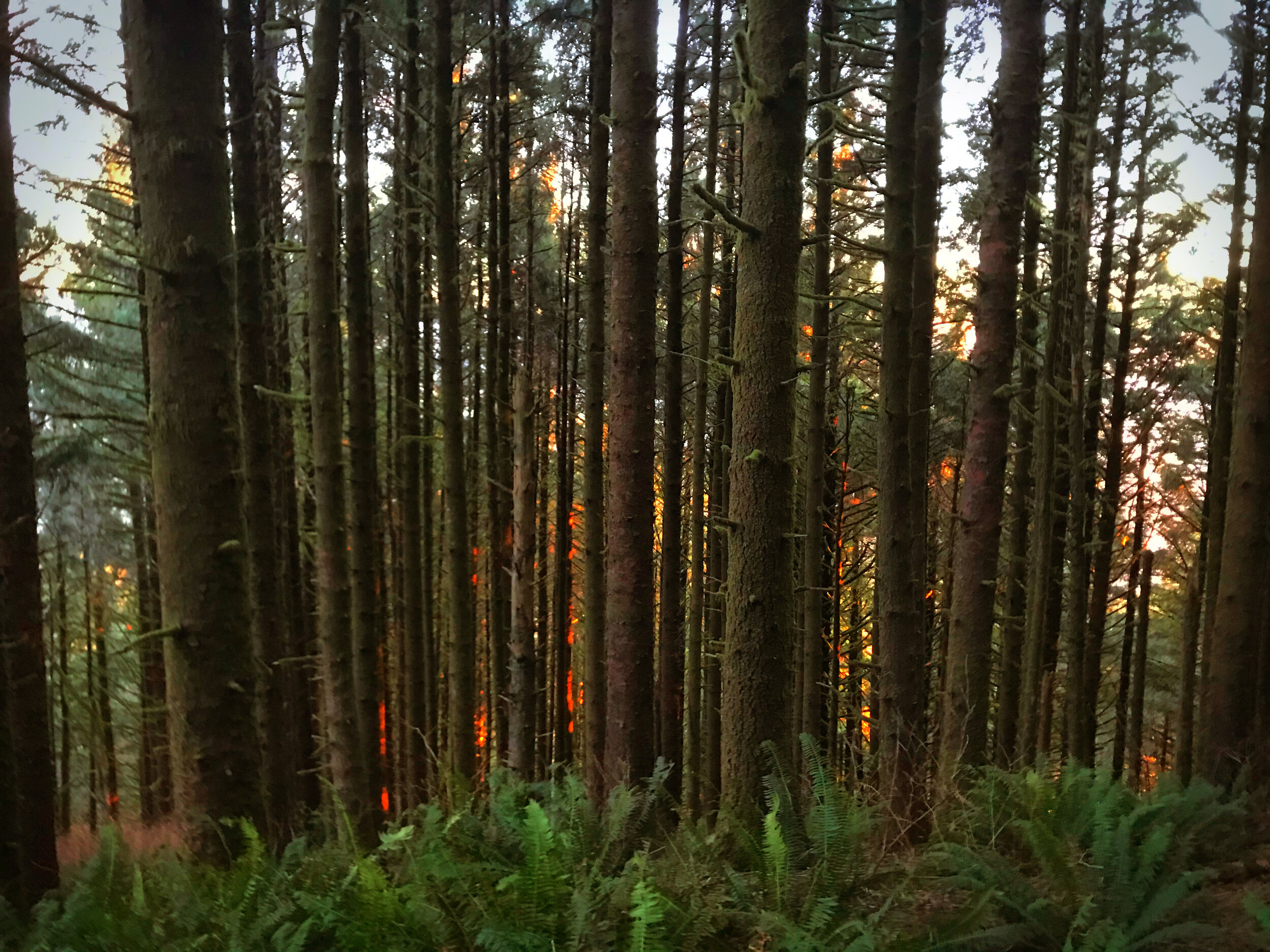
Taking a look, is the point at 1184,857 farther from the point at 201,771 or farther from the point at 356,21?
the point at 356,21

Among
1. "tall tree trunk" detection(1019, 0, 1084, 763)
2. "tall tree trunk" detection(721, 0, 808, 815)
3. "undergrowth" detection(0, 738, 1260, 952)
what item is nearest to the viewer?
"undergrowth" detection(0, 738, 1260, 952)

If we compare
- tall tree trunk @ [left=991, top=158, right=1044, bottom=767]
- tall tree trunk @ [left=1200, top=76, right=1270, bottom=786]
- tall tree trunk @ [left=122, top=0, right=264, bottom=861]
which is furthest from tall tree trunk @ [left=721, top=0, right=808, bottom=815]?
tall tree trunk @ [left=991, top=158, right=1044, bottom=767]

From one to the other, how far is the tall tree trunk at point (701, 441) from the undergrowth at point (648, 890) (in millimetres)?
5979

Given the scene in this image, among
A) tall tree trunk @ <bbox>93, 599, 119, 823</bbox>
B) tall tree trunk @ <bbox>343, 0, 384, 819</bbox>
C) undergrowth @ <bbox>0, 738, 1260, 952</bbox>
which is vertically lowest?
tall tree trunk @ <bbox>93, 599, 119, 823</bbox>

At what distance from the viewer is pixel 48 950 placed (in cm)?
292

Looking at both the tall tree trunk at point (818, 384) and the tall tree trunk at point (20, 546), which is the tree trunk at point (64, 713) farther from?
the tall tree trunk at point (818, 384)

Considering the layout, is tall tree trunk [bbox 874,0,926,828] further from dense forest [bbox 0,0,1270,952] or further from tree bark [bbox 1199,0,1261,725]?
tree bark [bbox 1199,0,1261,725]

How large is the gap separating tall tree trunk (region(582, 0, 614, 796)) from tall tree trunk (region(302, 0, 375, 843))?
257cm

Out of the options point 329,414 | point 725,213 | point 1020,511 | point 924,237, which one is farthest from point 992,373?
point 329,414

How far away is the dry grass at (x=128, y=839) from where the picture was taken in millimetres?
4639

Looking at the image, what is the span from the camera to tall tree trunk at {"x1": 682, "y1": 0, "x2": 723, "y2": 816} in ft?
32.3

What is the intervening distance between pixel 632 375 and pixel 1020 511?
730 centimetres

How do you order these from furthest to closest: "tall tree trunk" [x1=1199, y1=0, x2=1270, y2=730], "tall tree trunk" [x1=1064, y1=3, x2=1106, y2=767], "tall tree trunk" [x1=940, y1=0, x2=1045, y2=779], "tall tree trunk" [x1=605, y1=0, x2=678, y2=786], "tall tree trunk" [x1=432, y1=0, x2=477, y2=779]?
"tall tree trunk" [x1=1199, y1=0, x2=1270, y2=730] < "tall tree trunk" [x1=1064, y1=3, x2=1106, y2=767] < "tall tree trunk" [x1=432, y1=0, x2=477, y2=779] < "tall tree trunk" [x1=605, y1=0, x2=678, y2=786] < "tall tree trunk" [x1=940, y1=0, x2=1045, y2=779]

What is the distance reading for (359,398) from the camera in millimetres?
7195
